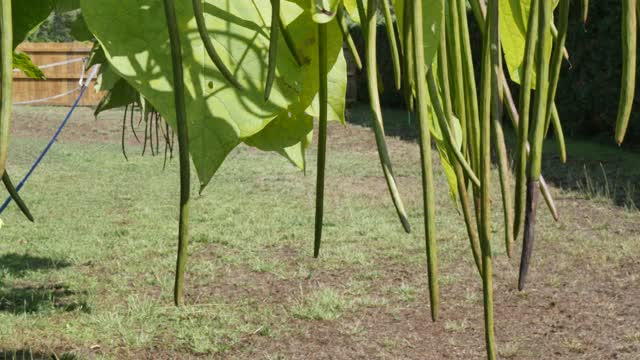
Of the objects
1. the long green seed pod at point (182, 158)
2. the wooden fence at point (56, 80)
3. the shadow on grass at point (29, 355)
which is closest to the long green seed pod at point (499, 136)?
the long green seed pod at point (182, 158)

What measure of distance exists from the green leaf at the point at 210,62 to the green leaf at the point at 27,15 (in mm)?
84

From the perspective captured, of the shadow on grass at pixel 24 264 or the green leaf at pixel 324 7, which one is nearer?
the green leaf at pixel 324 7

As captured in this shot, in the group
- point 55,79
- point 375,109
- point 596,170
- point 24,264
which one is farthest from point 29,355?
point 55,79

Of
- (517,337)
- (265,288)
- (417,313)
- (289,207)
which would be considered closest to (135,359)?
(265,288)

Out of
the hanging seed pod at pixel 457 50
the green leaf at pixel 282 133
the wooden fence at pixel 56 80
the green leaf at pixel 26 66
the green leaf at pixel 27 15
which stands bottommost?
the wooden fence at pixel 56 80

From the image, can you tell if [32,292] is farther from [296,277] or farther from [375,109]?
[375,109]

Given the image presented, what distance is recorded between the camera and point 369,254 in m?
4.00

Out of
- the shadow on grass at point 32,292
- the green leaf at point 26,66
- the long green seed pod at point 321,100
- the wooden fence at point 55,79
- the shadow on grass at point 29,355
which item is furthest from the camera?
the wooden fence at point 55,79

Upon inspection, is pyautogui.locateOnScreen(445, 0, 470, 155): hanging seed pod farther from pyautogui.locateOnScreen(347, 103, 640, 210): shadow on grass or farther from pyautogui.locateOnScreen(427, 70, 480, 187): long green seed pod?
pyautogui.locateOnScreen(347, 103, 640, 210): shadow on grass

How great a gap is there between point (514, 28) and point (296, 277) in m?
3.26

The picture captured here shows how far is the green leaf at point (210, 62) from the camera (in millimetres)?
285

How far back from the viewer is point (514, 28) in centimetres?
43

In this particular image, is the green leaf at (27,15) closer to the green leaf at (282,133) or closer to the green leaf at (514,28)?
the green leaf at (282,133)

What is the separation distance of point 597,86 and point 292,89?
6.78 m
